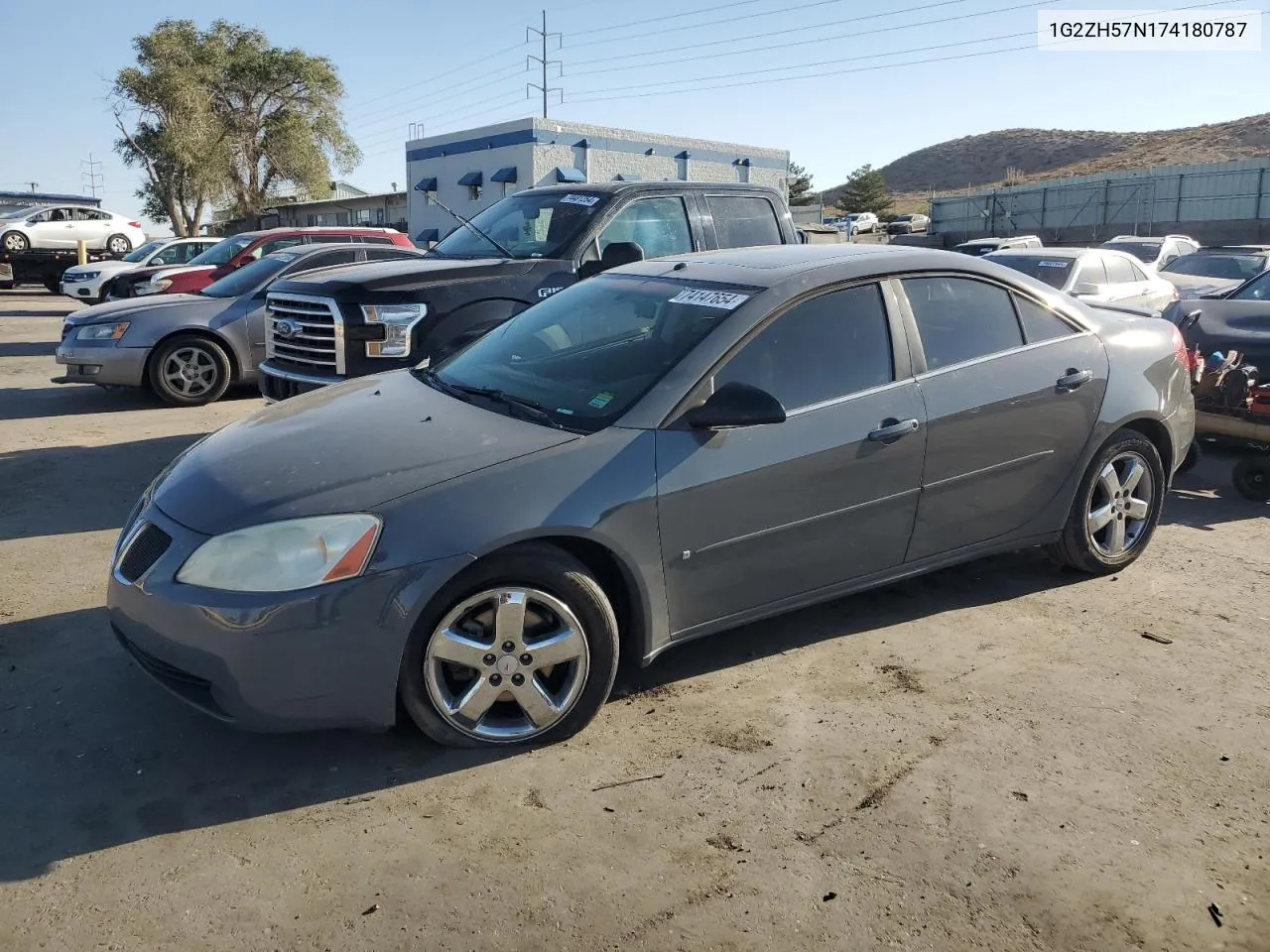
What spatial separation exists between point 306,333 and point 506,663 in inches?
170

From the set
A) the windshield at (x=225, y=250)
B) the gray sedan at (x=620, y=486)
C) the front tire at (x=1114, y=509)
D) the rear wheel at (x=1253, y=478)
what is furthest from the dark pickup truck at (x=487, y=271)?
the windshield at (x=225, y=250)

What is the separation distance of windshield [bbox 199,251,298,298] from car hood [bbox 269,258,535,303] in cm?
286

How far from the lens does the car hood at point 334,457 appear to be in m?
3.35

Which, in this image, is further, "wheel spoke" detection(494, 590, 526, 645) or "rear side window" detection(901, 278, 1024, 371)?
"rear side window" detection(901, 278, 1024, 371)

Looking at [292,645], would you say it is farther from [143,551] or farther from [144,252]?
[144,252]

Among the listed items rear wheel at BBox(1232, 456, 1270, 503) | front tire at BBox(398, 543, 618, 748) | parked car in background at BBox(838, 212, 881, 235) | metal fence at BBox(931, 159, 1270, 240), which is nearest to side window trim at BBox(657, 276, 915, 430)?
front tire at BBox(398, 543, 618, 748)

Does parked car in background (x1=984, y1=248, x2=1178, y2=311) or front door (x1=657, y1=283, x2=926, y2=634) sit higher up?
parked car in background (x1=984, y1=248, x2=1178, y2=311)

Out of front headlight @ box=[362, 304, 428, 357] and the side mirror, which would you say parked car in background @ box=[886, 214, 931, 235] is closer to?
front headlight @ box=[362, 304, 428, 357]

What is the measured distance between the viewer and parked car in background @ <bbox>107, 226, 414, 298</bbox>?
42.8ft

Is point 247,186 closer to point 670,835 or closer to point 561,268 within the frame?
point 561,268

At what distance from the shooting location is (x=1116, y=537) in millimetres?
5203

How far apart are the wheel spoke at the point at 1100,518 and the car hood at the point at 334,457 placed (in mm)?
2872

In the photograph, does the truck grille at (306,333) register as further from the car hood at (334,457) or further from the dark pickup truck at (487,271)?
the car hood at (334,457)

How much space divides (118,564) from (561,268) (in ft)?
13.5
